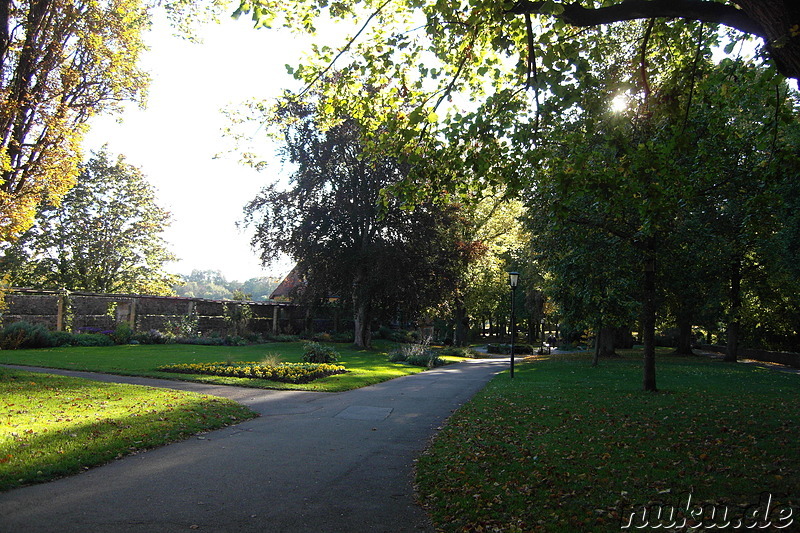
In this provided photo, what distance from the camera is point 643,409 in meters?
10.3

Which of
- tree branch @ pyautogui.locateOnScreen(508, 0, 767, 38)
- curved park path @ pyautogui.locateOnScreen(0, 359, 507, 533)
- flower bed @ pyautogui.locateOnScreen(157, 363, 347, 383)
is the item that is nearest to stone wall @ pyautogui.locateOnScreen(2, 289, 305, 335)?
flower bed @ pyautogui.locateOnScreen(157, 363, 347, 383)

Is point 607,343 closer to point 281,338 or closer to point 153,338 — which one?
point 281,338

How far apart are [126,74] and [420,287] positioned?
18.1 m

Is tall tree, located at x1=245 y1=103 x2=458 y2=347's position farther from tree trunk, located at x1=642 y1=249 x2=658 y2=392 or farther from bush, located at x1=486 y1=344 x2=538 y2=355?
tree trunk, located at x1=642 y1=249 x2=658 y2=392

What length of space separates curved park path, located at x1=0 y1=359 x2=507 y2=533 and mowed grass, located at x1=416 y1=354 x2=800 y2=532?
52cm

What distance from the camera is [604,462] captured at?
6234 millimetres

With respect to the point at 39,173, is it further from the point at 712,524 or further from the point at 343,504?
the point at 712,524

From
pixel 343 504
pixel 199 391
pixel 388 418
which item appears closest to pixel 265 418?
pixel 388 418

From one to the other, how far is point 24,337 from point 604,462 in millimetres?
21380

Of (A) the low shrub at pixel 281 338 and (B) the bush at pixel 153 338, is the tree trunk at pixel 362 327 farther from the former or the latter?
(B) the bush at pixel 153 338

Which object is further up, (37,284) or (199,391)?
Result: (37,284)

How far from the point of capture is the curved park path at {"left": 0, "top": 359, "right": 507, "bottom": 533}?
4410 millimetres

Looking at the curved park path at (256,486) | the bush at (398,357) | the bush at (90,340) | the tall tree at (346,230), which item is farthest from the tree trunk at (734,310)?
the bush at (90,340)

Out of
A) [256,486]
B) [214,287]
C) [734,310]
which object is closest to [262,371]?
[256,486]
